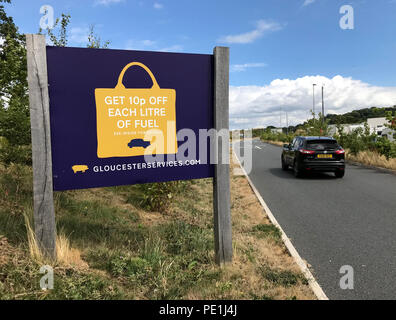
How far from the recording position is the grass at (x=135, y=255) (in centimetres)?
329

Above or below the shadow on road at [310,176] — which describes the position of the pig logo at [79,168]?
above

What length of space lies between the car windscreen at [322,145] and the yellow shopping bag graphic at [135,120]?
389 inches

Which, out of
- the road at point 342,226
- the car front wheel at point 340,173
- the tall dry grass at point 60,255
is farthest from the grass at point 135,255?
the car front wheel at point 340,173

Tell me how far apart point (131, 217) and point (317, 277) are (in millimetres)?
3442

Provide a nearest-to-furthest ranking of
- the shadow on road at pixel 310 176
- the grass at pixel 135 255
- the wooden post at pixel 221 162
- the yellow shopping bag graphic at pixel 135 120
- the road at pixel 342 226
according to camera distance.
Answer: the grass at pixel 135 255
the yellow shopping bag graphic at pixel 135 120
the road at pixel 342 226
the wooden post at pixel 221 162
the shadow on road at pixel 310 176

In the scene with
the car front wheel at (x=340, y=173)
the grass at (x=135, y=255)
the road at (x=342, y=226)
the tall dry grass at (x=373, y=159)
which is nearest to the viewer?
the grass at (x=135, y=255)

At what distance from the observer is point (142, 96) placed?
12.9 feet

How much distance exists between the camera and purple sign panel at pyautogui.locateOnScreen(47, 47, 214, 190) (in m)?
3.61

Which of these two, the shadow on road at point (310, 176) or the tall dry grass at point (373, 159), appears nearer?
the shadow on road at point (310, 176)

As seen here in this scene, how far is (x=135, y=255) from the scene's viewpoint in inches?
164

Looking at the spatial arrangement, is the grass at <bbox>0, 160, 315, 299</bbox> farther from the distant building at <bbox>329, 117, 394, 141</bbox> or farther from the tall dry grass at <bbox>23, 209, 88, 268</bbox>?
the distant building at <bbox>329, 117, 394, 141</bbox>

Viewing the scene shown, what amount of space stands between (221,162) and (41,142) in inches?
84.3

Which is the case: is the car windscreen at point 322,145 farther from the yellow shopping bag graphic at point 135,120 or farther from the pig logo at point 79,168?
the pig logo at point 79,168
